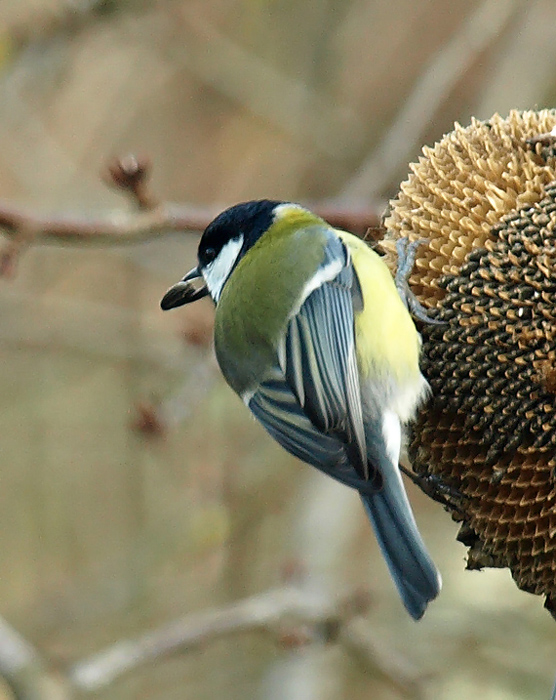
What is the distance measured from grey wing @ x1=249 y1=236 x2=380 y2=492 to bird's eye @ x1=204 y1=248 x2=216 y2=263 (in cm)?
56

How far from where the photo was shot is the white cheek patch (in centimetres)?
345

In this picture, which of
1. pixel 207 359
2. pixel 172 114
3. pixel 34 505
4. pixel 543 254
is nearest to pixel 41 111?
pixel 172 114

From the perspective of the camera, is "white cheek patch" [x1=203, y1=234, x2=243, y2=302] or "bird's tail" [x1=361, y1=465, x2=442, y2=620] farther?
"white cheek patch" [x1=203, y1=234, x2=243, y2=302]

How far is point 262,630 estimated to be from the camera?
446 cm

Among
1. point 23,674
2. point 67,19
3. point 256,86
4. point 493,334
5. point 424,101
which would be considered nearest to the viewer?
point 493,334

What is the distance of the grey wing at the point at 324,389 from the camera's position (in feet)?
8.64

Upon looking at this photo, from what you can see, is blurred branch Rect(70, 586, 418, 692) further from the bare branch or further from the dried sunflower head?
the dried sunflower head

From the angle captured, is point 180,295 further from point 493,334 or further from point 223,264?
point 493,334

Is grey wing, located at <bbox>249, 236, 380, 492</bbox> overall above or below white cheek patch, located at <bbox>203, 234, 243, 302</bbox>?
above

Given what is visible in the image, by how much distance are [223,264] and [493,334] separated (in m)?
1.26

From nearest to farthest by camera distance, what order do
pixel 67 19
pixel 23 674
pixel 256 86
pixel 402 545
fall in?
pixel 402 545 < pixel 23 674 < pixel 67 19 < pixel 256 86

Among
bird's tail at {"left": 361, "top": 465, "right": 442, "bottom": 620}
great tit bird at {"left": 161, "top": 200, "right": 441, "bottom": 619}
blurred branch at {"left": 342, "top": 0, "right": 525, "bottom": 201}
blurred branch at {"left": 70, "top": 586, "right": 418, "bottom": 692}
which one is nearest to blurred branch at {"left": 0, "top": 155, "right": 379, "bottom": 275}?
great tit bird at {"left": 161, "top": 200, "right": 441, "bottom": 619}

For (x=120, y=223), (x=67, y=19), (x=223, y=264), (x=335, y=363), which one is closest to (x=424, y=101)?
(x=67, y=19)

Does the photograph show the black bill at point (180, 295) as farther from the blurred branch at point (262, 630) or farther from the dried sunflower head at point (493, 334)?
the blurred branch at point (262, 630)
